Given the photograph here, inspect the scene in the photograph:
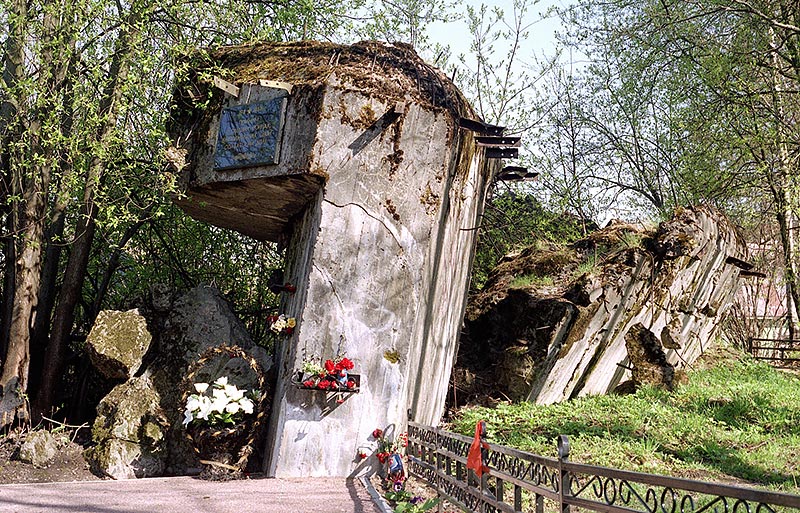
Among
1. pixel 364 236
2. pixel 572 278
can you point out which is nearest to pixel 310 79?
pixel 364 236

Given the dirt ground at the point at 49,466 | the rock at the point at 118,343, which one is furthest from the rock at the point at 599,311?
the rock at the point at 118,343

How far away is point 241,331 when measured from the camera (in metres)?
9.22

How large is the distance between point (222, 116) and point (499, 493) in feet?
19.4

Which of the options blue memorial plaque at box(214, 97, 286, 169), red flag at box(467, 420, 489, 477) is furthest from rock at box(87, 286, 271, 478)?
red flag at box(467, 420, 489, 477)

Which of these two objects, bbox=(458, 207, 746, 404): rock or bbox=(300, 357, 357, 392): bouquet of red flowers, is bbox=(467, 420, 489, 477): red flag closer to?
bbox=(300, 357, 357, 392): bouquet of red flowers

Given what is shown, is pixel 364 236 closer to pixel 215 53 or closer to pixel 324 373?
pixel 324 373

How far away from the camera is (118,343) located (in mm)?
8859

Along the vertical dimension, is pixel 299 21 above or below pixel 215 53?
above

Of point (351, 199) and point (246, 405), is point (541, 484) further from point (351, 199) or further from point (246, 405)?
point (351, 199)

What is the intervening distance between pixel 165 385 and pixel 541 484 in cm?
608

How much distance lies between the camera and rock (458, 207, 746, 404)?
31.9 ft

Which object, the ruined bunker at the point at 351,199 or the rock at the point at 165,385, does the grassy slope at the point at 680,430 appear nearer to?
the ruined bunker at the point at 351,199

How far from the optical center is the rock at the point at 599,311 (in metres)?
9.71

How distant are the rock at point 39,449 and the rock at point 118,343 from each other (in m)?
1.01
